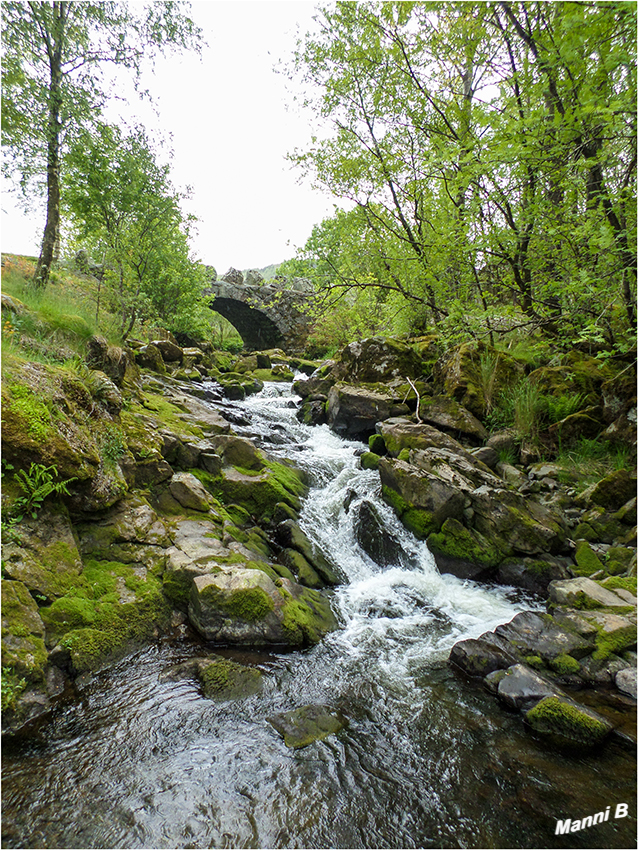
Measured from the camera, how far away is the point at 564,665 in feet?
14.9

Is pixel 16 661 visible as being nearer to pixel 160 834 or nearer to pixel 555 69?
pixel 160 834

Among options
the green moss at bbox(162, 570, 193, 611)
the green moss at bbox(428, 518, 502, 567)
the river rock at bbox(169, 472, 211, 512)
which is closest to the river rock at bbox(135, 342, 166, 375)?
the river rock at bbox(169, 472, 211, 512)

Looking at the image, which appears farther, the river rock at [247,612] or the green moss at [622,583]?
the green moss at [622,583]

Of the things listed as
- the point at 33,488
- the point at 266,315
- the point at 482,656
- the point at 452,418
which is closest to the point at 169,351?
the point at 266,315

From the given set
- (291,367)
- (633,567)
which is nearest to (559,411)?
(633,567)

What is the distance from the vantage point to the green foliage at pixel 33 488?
4.18 m

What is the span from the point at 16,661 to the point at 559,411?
10473mm

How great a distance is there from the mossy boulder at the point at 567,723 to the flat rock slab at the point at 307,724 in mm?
1976

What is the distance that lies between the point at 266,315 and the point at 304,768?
92.0 ft

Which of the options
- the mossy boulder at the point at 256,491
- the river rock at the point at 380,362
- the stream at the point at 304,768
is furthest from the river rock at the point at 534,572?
the river rock at the point at 380,362

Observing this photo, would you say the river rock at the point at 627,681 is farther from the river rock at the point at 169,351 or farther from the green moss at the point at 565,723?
the river rock at the point at 169,351

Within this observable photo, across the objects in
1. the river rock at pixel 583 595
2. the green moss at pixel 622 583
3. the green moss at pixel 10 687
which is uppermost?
the green moss at pixel 622 583

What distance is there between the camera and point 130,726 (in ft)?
11.3

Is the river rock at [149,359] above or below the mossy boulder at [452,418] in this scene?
above
